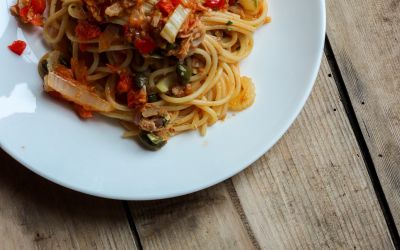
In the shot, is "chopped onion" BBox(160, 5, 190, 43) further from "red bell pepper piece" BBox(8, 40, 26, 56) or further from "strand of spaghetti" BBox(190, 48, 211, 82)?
"red bell pepper piece" BBox(8, 40, 26, 56)

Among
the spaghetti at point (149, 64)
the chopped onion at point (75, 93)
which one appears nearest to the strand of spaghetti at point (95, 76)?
the spaghetti at point (149, 64)

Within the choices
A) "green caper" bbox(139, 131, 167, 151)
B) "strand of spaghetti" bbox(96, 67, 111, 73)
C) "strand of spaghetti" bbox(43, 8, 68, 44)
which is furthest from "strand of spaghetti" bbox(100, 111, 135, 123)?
"strand of spaghetti" bbox(43, 8, 68, 44)

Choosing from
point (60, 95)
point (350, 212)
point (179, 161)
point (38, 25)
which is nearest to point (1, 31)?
point (38, 25)

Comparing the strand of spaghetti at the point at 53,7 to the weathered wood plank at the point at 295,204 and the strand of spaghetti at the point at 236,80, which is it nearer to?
the strand of spaghetti at the point at 236,80

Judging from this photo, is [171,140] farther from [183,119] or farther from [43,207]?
[43,207]

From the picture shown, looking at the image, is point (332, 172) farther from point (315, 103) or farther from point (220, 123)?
point (220, 123)
